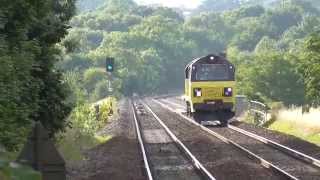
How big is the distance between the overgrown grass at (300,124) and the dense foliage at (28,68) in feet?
34.6

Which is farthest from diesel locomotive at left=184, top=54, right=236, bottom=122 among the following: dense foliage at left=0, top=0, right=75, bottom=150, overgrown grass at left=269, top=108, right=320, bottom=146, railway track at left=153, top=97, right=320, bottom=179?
dense foliage at left=0, top=0, right=75, bottom=150

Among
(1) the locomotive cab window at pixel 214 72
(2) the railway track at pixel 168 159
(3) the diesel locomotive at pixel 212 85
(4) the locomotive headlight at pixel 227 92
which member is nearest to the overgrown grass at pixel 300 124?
(3) the diesel locomotive at pixel 212 85

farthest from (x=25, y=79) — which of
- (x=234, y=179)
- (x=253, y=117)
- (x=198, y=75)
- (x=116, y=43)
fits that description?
(x=116, y=43)

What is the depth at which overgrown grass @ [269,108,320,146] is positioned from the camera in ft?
82.2

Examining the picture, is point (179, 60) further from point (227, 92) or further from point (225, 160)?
point (225, 160)

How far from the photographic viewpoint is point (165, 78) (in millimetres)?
144375

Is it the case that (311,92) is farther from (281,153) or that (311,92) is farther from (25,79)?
(25,79)

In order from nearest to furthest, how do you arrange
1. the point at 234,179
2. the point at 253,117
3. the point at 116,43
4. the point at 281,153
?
the point at 234,179 < the point at 281,153 < the point at 253,117 < the point at 116,43

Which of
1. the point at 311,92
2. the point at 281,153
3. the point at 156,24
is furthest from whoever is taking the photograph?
the point at 156,24

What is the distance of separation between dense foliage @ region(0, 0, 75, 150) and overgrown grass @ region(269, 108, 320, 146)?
1055cm

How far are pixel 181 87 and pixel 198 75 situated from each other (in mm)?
117132

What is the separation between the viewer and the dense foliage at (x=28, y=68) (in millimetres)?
10852

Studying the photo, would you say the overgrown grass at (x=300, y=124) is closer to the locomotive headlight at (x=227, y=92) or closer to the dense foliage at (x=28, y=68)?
the locomotive headlight at (x=227, y=92)

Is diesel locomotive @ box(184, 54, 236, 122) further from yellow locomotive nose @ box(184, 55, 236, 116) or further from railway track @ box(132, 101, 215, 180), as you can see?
railway track @ box(132, 101, 215, 180)
